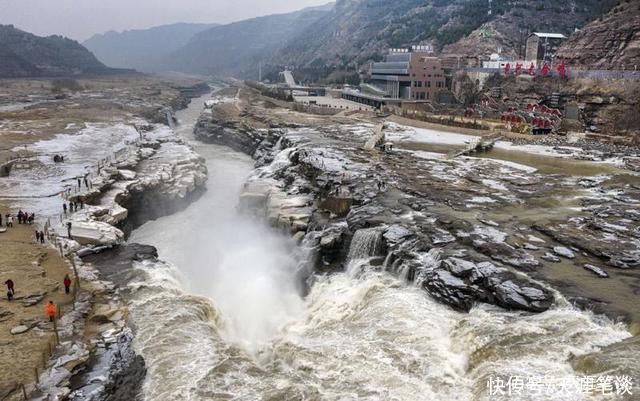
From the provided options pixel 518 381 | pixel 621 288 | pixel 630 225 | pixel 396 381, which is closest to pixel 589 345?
pixel 518 381

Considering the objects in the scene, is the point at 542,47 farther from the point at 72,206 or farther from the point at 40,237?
the point at 40,237

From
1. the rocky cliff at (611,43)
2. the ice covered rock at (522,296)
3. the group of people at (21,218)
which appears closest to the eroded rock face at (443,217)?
the ice covered rock at (522,296)

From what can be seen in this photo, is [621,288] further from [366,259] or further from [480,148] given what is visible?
[480,148]

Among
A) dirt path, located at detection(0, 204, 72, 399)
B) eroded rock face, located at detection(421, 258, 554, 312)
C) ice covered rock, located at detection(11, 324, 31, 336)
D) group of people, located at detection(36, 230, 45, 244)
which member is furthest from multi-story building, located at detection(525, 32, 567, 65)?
ice covered rock, located at detection(11, 324, 31, 336)

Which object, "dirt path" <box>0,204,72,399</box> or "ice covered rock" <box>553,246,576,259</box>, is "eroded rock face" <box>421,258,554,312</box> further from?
"dirt path" <box>0,204,72,399</box>

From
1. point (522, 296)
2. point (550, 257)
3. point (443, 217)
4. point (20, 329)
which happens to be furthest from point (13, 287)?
point (550, 257)

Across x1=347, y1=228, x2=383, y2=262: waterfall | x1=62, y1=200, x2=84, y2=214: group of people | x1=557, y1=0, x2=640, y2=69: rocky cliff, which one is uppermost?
x1=557, y1=0, x2=640, y2=69: rocky cliff

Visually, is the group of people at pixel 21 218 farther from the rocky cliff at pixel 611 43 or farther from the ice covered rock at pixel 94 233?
the rocky cliff at pixel 611 43
